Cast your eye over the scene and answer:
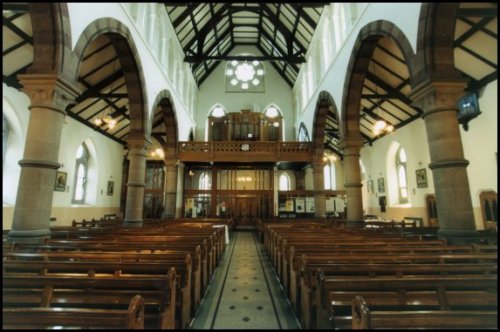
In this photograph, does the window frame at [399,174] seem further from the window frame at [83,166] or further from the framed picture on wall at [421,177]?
the window frame at [83,166]

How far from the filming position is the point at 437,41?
182 inches

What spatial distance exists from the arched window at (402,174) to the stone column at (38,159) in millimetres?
12316

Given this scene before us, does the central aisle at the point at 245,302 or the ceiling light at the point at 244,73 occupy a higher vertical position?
the ceiling light at the point at 244,73

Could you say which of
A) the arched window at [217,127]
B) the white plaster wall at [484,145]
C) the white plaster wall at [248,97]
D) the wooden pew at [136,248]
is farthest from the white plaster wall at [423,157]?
the arched window at [217,127]

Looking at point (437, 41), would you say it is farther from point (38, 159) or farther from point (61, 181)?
point (61, 181)

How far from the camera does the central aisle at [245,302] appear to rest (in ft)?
10.3

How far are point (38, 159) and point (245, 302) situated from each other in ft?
12.9

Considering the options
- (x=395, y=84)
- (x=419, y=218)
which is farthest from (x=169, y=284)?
(x=419, y=218)

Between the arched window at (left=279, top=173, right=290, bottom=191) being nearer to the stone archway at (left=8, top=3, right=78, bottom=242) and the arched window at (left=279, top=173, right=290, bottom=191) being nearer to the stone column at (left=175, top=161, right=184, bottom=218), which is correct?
the stone column at (left=175, top=161, right=184, bottom=218)

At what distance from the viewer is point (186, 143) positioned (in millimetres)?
12773

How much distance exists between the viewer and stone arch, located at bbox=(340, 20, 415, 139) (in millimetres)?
5496

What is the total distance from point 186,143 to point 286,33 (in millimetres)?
7733

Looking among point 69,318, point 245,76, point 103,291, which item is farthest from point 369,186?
point 69,318

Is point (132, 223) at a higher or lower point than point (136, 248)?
higher
